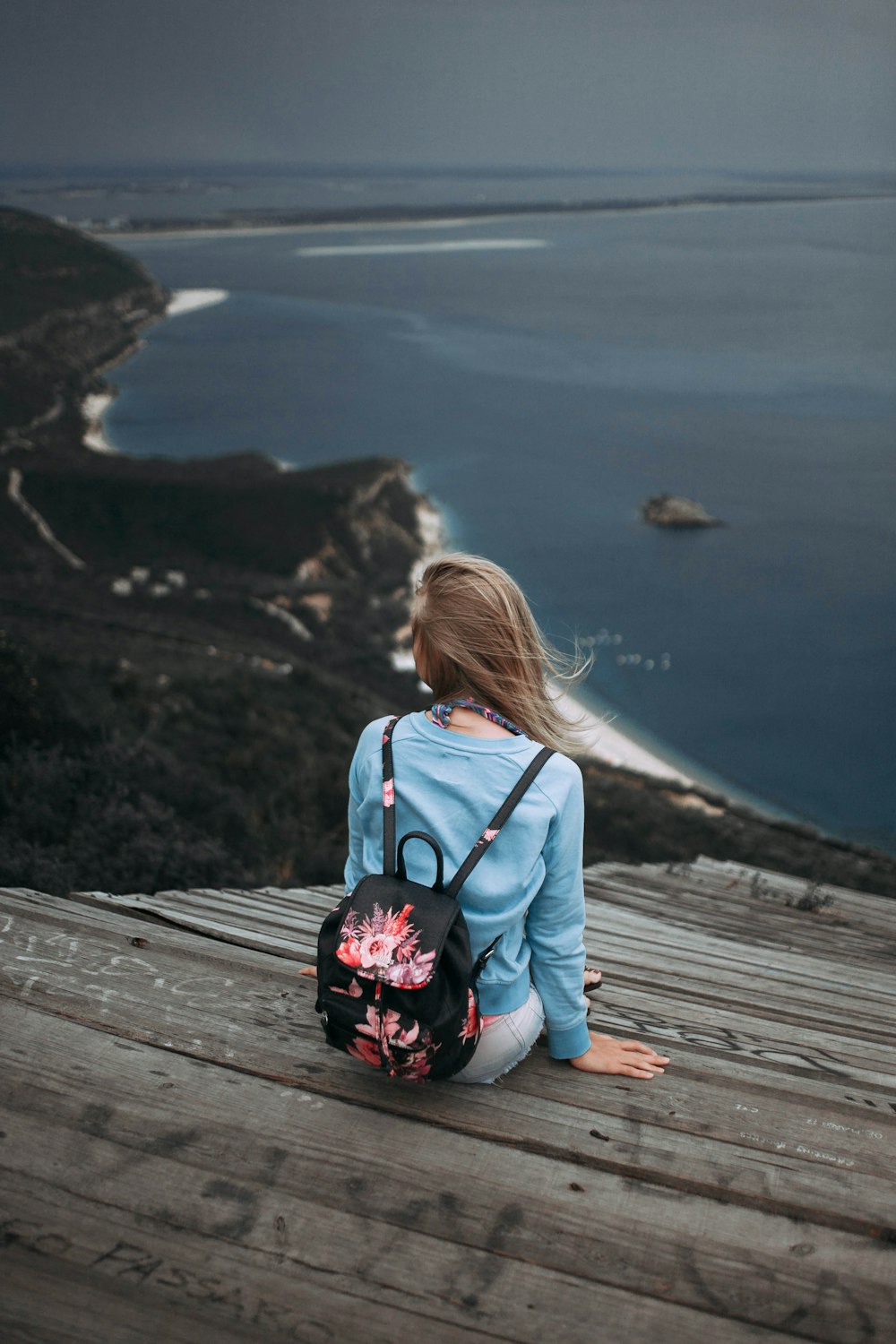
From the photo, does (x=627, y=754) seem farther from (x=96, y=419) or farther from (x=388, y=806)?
(x=96, y=419)

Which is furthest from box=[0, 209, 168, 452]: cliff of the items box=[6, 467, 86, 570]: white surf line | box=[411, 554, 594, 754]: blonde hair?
Answer: box=[411, 554, 594, 754]: blonde hair

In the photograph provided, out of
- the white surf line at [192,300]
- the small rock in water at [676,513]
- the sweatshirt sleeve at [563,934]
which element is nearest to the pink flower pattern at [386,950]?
the sweatshirt sleeve at [563,934]

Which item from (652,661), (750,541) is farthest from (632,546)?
(652,661)

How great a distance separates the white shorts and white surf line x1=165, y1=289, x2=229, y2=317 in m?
81.2

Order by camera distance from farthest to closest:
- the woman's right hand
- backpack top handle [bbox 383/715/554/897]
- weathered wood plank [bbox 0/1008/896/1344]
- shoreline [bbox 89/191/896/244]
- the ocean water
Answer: shoreline [bbox 89/191/896/244] < the ocean water < the woman's right hand < backpack top handle [bbox 383/715/554/897] < weathered wood plank [bbox 0/1008/896/1344]

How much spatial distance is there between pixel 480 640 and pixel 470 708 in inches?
5.6

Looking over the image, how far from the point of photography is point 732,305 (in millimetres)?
91000

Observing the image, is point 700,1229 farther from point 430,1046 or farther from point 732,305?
point 732,305

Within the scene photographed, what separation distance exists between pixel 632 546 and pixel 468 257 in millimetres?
88941

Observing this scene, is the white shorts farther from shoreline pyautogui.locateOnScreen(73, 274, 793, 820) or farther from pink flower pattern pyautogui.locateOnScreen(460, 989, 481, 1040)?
shoreline pyautogui.locateOnScreen(73, 274, 793, 820)

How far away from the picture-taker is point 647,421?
213ft

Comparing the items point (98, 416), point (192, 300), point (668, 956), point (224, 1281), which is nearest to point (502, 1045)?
point (224, 1281)

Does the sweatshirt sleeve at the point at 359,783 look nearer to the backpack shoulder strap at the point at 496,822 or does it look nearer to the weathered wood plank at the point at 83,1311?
the backpack shoulder strap at the point at 496,822

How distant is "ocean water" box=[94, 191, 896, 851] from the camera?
3177 cm
